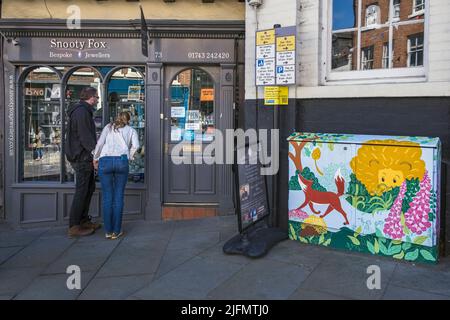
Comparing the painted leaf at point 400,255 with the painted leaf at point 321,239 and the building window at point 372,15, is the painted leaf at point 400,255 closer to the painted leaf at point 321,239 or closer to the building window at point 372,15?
the painted leaf at point 321,239

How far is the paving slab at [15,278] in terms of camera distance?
4.30 meters

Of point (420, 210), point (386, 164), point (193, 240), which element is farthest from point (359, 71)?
point (193, 240)

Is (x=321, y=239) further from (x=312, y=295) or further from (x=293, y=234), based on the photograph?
(x=312, y=295)

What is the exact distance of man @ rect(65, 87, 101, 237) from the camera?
19.3 ft

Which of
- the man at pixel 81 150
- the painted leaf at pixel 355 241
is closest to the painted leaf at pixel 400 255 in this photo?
the painted leaf at pixel 355 241

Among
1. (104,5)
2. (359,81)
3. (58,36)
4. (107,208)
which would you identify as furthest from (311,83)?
(58,36)

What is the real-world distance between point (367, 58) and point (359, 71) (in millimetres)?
205

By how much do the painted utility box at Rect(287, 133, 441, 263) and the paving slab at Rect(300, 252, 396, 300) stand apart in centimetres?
17

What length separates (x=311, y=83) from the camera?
18.3 ft

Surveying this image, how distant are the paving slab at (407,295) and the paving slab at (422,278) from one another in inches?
2.9

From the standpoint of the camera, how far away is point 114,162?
5.71 m

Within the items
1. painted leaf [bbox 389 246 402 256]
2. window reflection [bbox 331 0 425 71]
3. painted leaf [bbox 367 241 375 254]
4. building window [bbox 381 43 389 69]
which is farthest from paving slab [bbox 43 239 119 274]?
building window [bbox 381 43 389 69]

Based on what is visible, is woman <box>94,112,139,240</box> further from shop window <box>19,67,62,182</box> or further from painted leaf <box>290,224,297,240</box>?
painted leaf <box>290,224,297,240</box>

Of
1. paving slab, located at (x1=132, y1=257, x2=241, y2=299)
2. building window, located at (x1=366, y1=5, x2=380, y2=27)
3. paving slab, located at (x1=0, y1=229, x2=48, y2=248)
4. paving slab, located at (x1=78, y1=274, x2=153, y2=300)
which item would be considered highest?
building window, located at (x1=366, y1=5, x2=380, y2=27)
